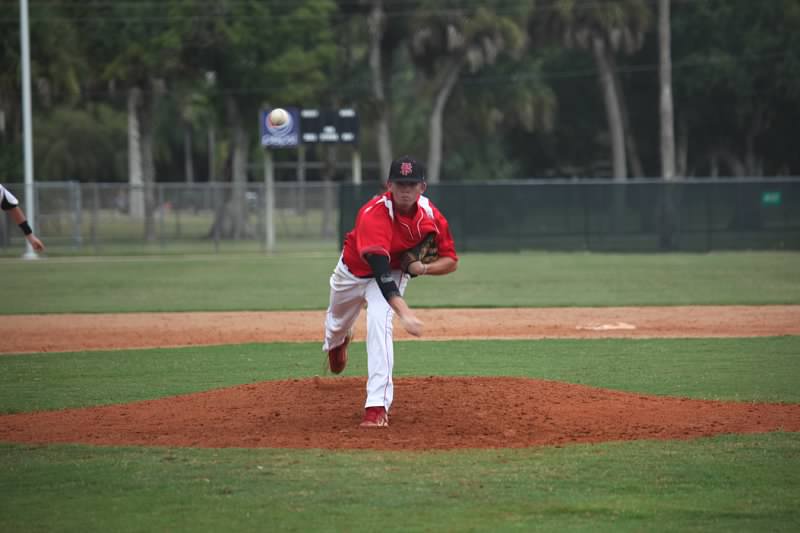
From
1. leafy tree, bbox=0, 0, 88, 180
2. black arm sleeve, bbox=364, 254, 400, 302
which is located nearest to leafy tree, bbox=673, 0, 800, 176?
leafy tree, bbox=0, 0, 88, 180

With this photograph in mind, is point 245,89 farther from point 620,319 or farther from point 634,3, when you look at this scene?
point 620,319

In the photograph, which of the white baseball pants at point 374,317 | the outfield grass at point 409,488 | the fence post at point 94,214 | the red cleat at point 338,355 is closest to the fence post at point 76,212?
the fence post at point 94,214

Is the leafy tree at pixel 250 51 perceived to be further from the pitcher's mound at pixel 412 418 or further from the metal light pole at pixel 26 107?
the pitcher's mound at pixel 412 418

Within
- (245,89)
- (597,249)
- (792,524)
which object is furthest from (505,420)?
(245,89)

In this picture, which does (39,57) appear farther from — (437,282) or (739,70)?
(739,70)

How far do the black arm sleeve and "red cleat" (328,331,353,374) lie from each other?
139cm

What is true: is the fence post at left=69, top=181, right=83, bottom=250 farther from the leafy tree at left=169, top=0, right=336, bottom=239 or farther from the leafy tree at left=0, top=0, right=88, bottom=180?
the leafy tree at left=0, top=0, right=88, bottom=180

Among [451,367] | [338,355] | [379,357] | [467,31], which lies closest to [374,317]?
[379,357]

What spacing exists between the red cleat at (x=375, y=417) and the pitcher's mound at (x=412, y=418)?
86 mm

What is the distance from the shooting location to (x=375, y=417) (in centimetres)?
735

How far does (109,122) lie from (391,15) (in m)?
28.5

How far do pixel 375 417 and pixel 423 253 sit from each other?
47.2 inches

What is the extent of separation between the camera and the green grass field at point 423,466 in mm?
5219

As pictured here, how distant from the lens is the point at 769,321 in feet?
47.7
